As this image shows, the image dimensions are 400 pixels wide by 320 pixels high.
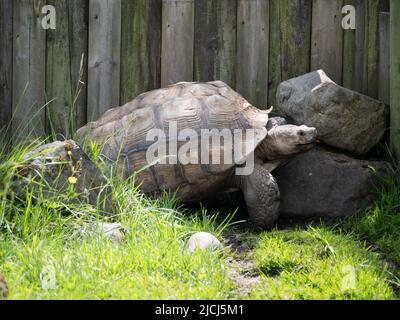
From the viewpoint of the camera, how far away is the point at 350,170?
5.88 metres

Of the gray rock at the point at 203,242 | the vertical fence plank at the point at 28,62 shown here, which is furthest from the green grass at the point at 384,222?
the vertical fence plank at the point at 28,62

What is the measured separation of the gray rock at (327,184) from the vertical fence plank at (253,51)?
0.85 metres

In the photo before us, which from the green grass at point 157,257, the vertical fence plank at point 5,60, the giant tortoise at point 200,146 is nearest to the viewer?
the green grass at point 157,257

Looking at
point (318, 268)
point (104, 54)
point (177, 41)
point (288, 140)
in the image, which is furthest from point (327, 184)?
point (104, 54)

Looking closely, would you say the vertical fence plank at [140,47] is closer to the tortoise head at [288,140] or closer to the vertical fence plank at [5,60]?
the vertical fence plank at [5,60]

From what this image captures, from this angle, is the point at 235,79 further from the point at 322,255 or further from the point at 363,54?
the point at 322,255

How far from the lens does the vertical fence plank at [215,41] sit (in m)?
6.45

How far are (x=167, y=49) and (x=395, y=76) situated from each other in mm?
2106

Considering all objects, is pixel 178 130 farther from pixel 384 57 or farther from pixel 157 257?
pixel 384 57

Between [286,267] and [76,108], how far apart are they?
2.99 m

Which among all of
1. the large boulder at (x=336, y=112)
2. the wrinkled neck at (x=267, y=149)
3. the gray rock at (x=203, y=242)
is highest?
the large boulder at (x=336, y=112)

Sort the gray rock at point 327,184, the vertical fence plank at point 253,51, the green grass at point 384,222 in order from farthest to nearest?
the vertical fence plank at point 253,51 < the gray rock at point 327,184 < the green grass at point 384,222

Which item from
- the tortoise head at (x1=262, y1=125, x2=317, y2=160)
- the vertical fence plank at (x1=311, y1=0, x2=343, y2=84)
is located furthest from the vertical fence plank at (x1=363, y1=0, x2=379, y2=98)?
the tortoise head at (x1=262, y1=125, x2=317, y2=160)
